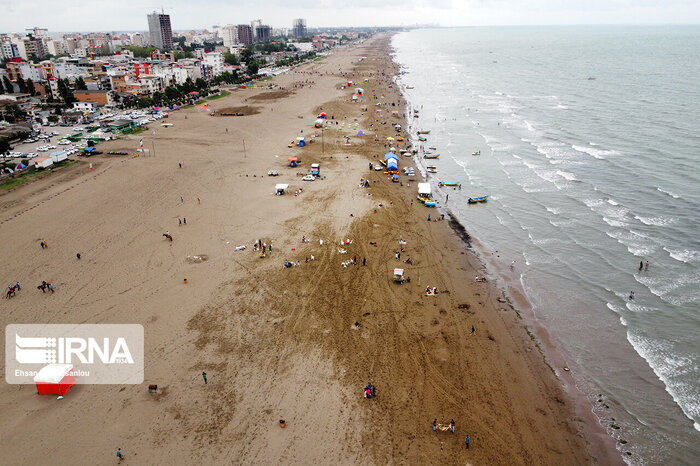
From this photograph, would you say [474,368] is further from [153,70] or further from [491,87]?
[153,70]

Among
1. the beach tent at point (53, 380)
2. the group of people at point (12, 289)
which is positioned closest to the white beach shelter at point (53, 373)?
the beach tent at point (53, 380)

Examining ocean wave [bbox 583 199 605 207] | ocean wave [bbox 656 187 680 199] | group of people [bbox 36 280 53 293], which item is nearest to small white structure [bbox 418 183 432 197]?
ocean wave [bbox 583 199 605 207]

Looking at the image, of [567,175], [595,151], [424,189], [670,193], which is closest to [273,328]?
[424,189]

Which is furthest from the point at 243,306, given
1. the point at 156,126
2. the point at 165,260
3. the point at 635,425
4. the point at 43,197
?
the point at 156,126

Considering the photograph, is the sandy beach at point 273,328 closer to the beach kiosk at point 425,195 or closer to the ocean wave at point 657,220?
the beach kiosk at point 425,195

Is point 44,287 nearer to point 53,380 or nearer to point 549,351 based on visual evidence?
point 53,380

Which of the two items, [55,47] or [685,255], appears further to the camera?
[55,47]
